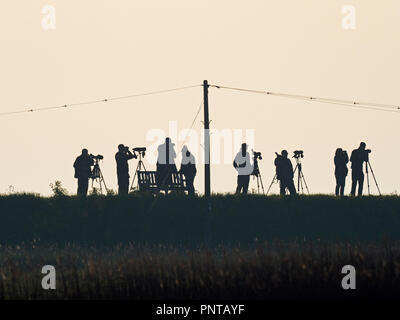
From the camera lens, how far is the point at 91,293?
42.8 metres

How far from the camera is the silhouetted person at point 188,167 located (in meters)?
66.9

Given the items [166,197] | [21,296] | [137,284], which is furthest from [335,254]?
[166,197]

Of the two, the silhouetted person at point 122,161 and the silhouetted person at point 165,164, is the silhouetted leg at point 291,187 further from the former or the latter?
the silhouetted person at point 122,161

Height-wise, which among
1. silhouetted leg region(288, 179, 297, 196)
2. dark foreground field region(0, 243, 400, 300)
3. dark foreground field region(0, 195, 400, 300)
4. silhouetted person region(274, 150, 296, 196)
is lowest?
dark foreground field region(0, 243, 400, 300)

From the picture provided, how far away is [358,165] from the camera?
222 feet

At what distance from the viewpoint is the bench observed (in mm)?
68562

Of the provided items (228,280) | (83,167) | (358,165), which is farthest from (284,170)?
(228,280)

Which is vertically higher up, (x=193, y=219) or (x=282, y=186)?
(x=282, y=186)

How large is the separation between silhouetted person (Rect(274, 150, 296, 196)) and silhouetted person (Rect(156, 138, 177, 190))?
13.1 feet

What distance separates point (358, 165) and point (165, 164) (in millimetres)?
7402

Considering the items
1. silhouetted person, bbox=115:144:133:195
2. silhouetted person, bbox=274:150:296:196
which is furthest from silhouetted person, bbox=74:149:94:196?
silhouetted person, bbox=274:150:296:196

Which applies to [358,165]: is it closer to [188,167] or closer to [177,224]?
[188,167]

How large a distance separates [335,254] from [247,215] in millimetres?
27169

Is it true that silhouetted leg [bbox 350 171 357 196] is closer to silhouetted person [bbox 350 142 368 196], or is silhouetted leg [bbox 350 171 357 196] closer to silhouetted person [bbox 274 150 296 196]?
silhouetted person [bbox 350 142 368 196]
